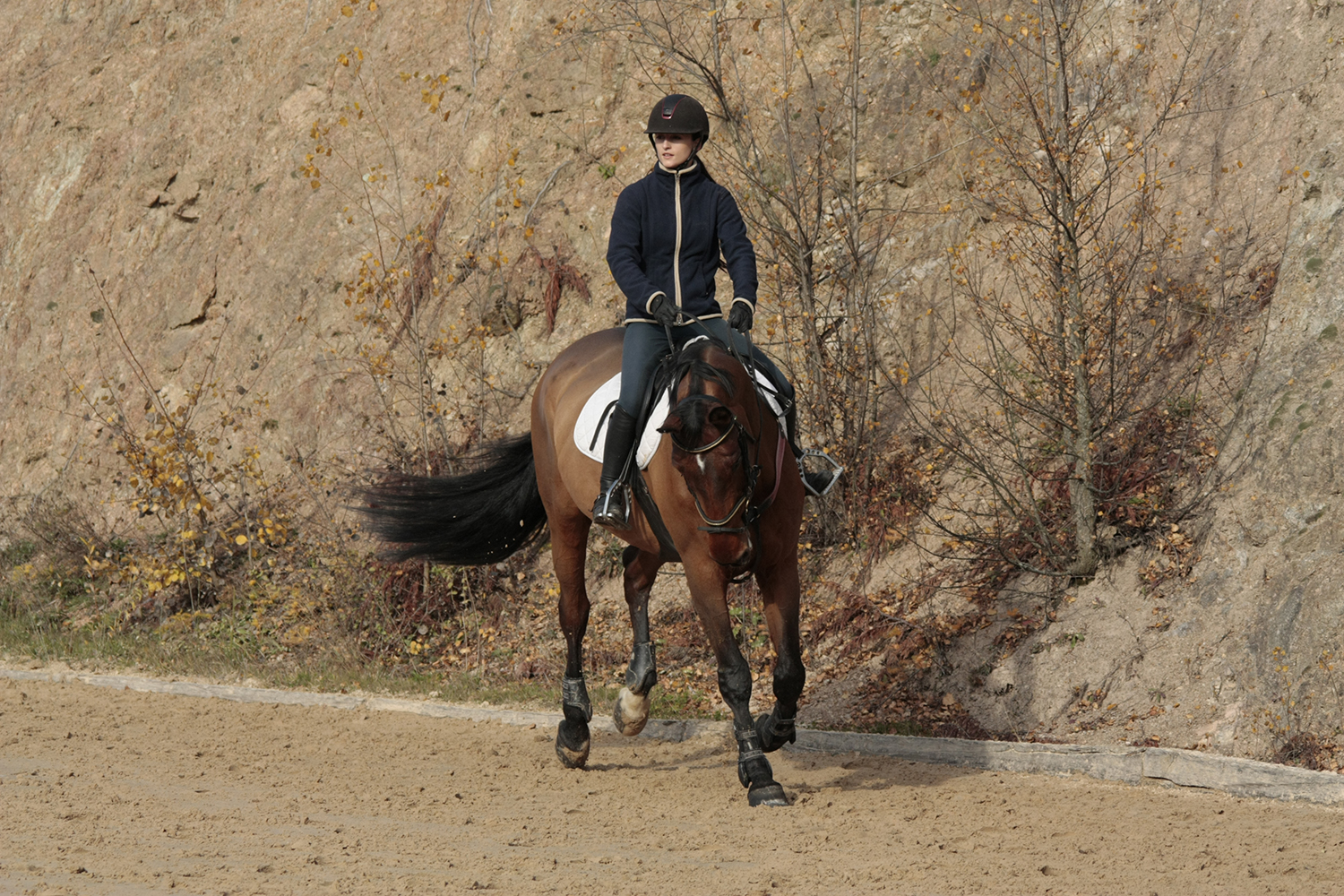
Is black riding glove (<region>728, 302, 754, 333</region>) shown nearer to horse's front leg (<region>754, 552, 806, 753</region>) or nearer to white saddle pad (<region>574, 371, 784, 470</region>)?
white saddle pad (<region>574, 371, 784, 470</region>)

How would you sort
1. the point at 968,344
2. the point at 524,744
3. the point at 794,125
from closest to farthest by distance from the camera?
the point at 524,744, the point at 968,344, the point at 794,125

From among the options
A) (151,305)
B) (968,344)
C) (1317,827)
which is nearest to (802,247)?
(968,344)

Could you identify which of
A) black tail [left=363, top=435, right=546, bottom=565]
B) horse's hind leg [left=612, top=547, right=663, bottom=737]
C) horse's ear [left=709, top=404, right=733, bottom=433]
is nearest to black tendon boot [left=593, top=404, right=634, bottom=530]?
horse's hind leg [left=612, top=547, right=663, bottom=737]

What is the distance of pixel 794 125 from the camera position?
12.3 meters

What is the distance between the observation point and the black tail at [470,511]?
8.27m

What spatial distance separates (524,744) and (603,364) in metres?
2.39

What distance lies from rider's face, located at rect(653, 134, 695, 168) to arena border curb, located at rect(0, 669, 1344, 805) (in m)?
3.34

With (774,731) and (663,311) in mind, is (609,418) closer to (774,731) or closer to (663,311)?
(663,311)

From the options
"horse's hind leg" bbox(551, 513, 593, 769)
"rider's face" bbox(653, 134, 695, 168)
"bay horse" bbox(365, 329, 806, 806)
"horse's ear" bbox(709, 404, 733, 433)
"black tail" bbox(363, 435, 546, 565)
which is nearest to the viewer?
"horse's ear" bbox(709, 404, 733, 433)

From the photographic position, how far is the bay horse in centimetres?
573

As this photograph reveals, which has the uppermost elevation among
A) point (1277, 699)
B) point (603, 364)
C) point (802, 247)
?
point (802, 247)

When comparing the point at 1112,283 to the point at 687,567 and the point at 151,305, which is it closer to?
the point at 687,567

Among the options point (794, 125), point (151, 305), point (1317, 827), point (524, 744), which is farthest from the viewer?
point (151, 305)

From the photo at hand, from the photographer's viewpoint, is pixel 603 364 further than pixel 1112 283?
No
